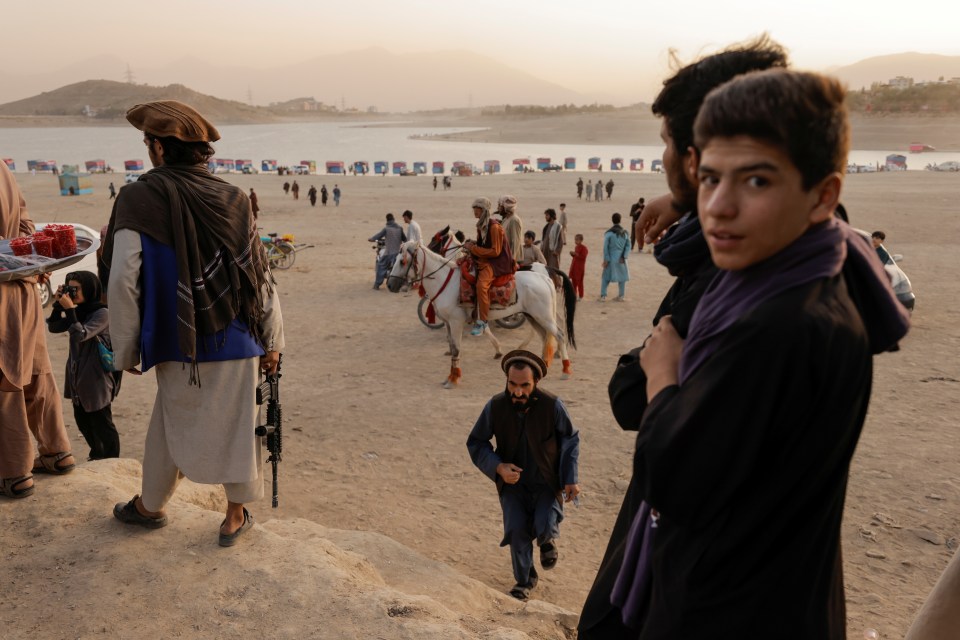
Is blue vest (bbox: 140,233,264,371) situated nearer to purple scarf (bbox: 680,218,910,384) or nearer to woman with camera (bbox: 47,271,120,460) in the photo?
woman with camera (bbox: 47,271,120,460)

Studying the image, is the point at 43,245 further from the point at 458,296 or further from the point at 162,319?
the point at 458,296

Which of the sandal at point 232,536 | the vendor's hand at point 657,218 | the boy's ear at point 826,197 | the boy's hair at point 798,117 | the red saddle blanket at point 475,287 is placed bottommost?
the sandal at point 232,536

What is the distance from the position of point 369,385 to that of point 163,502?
4.93 meters

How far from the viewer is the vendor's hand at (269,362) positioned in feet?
12.0

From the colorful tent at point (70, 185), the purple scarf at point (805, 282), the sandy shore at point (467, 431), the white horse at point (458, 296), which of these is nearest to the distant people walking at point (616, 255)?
the sandy shore at point (467, 431)

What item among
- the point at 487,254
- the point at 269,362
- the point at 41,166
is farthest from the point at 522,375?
the point at 41,166

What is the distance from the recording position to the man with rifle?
320 centimetres

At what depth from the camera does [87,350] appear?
5.35 meters

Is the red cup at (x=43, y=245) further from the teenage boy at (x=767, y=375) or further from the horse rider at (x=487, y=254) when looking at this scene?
the horse rider at (x=487, y=254)

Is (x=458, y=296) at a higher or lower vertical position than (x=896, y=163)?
lower

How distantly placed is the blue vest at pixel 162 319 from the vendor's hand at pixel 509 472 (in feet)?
5.27

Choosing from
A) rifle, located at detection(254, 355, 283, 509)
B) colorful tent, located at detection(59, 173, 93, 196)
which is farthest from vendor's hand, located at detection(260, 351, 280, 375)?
colorful tent, located at detection(59, 173, 93, 196)

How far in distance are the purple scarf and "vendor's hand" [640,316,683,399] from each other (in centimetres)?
3

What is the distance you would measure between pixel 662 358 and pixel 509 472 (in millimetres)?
2774
